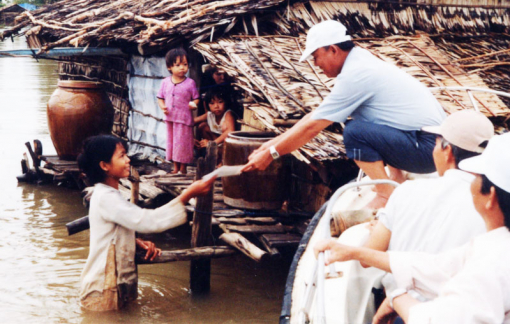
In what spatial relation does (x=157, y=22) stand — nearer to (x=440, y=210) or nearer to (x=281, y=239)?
(x=281, y=239)

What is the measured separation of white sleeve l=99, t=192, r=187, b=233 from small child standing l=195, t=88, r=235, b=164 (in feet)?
12.3

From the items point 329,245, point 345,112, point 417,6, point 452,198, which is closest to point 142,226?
point 345,112

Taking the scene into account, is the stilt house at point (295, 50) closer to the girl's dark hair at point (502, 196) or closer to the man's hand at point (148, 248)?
the man's hand at point (148, 248)

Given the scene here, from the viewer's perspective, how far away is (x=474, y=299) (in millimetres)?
1979

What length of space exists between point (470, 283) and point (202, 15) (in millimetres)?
7037

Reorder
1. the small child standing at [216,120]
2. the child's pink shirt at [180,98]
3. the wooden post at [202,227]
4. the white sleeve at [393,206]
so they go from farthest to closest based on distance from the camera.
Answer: the child's pink shirt at [180,98] → the small child standing at [216,120] → the wooden post at [202,227] → the white sleeve at [393,206]

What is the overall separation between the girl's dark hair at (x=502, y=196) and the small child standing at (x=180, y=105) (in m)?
6.57

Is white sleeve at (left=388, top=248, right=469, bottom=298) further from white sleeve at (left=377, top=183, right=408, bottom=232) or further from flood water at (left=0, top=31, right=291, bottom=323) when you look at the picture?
flood water at (left=0, top=31, right=291, bottom=323)

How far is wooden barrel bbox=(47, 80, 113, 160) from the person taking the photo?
10.9m

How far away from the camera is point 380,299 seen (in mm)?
3221

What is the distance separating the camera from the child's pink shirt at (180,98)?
853cm

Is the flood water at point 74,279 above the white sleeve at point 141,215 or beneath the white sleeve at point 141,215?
beneath

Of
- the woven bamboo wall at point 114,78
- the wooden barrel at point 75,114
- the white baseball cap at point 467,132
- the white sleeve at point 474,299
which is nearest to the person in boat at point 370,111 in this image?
the white baseball cap at point 467,132

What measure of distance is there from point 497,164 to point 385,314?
0.90 meters
